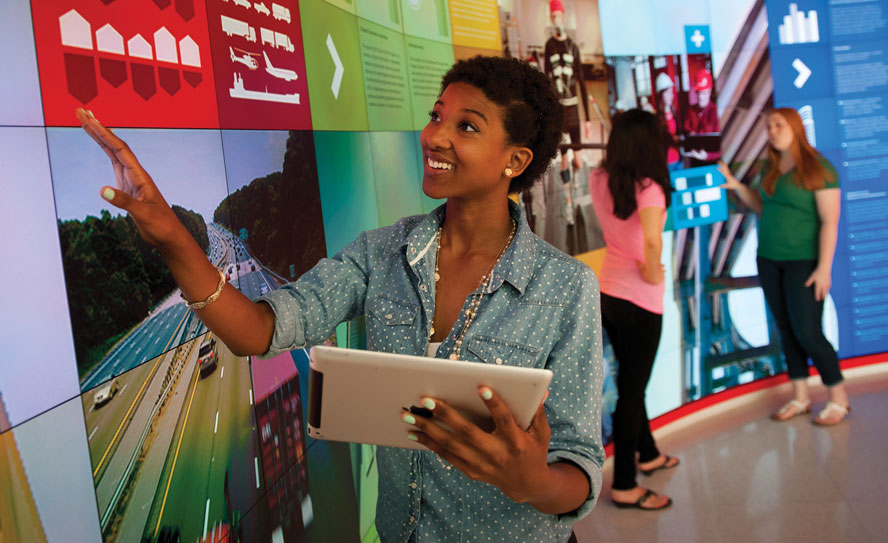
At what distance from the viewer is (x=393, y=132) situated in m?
2.71

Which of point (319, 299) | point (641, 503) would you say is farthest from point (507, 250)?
point (641, 503)

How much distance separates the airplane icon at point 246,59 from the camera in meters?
1.71

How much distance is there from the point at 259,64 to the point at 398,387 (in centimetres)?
110

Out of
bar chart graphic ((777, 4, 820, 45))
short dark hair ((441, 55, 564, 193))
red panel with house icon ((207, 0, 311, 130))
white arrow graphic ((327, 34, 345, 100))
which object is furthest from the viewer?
bar chart graphic ((777, 4, 820, 45))

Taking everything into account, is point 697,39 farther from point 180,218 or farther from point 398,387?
point 398,387

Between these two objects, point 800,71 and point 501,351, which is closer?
point 501,351

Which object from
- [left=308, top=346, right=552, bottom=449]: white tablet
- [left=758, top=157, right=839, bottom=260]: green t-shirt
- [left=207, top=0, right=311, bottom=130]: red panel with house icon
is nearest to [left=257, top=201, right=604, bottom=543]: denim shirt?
[left=308, top=346, right=552, bottom=449]: white tablet

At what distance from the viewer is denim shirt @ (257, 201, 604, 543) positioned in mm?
1344

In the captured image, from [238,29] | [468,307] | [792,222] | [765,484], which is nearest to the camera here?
[468,307]

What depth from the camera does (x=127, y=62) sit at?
4.40 feet

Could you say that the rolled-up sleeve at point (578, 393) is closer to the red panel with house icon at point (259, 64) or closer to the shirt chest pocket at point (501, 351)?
the shirt chest pocket at point (501, 351)

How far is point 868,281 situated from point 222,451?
187 inches

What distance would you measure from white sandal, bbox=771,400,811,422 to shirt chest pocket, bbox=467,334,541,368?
12.0 ft

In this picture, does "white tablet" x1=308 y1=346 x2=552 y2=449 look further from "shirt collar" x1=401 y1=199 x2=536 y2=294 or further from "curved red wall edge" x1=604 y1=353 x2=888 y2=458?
"curved red wall edge" x1=604 y1=353 x2=888 y2=458
